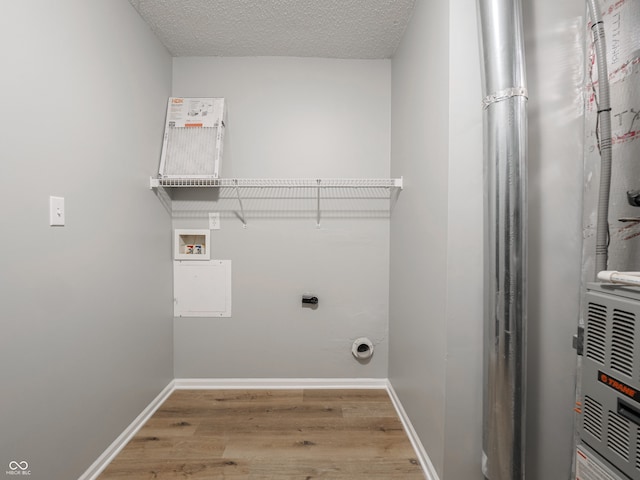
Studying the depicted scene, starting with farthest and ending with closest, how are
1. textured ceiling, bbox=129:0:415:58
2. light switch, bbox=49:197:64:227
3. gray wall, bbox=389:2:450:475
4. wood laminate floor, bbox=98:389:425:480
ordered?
textured ceiling, bbox=129:0:415:58
wood laminate floor, bbox=98:389:425:480
gray wall, bbox=389:2:450:475
light switch, bbox=49:197:64:227

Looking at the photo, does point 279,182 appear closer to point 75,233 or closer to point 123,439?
point 75,233

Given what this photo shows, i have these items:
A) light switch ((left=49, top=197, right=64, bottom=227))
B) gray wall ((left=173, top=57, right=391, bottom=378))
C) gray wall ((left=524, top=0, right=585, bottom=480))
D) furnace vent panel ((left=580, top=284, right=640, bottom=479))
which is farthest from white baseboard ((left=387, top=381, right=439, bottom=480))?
light switch ((left=49, top=197, right=64, bottom=227))

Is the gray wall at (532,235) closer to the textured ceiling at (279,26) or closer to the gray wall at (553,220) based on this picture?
the gray wall at (553,220)

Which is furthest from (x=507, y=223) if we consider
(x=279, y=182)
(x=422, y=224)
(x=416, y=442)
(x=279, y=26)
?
(x=279, y=26)

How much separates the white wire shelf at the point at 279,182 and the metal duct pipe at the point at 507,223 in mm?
775

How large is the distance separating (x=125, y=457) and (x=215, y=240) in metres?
1.34

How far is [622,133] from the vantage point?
1005 millimetres

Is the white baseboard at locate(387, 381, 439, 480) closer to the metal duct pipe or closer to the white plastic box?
the metal duct pipe

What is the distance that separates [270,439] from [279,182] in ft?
5.37

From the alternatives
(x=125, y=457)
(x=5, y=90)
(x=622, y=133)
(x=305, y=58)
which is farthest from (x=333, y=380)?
(x=305, y=58)

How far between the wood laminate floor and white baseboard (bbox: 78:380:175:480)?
3 centimetres

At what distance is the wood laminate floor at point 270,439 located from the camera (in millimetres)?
1347

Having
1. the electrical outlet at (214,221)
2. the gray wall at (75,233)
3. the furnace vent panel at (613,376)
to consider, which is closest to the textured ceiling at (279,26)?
the gray wall at (75,233)

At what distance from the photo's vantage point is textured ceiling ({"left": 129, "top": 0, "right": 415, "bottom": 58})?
1.55 metres
